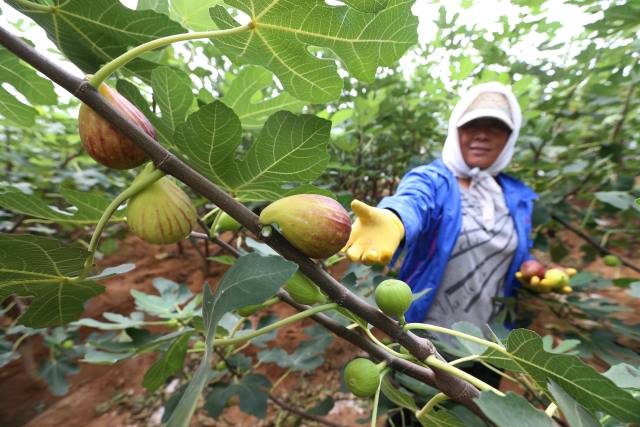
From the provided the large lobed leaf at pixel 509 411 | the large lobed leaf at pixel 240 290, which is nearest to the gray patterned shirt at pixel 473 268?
the large lobed leaf at pixel 509 411

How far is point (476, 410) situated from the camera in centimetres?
73

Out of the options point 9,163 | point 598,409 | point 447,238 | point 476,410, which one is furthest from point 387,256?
point 9,163

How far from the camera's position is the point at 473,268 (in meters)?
1.79

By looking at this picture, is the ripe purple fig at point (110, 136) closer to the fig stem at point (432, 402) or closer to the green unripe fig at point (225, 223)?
the green unripe fig at point (225, 223)

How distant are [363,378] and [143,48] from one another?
0.68 metres

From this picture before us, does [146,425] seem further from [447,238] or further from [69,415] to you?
[447,238]

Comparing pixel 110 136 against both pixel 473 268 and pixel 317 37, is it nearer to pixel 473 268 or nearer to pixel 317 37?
pixel 317 37

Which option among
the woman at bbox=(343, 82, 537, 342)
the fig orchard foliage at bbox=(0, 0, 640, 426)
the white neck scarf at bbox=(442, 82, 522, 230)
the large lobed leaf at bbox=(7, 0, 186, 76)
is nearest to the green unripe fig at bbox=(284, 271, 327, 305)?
the fig orchard foliage at bbox=(0, 0, 640, 426)

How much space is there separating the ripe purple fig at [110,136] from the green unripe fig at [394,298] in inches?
18.1

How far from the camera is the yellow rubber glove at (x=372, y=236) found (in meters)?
1.01

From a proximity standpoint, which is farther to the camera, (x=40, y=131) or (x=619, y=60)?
(x=40, y=131)

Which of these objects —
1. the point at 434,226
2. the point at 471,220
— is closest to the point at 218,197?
the point at 434,226

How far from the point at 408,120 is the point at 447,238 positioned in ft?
3.99

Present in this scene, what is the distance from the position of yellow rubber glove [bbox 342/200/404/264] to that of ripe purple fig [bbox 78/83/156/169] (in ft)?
1.96
